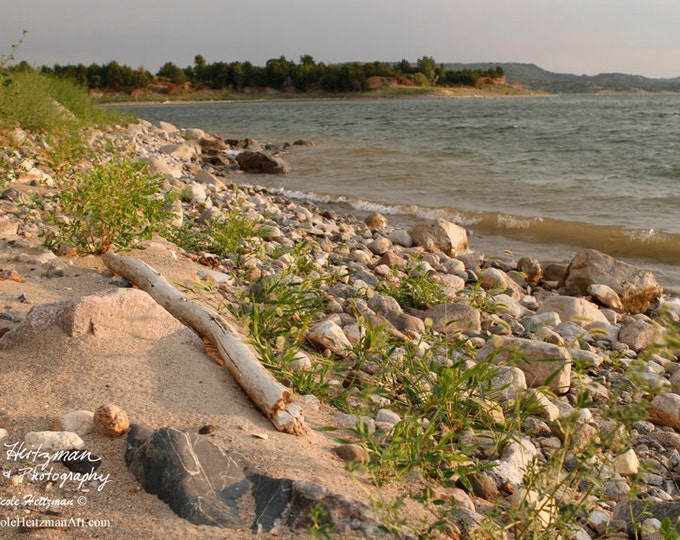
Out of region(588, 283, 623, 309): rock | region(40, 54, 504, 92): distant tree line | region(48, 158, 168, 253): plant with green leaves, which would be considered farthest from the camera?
region(40, 54, 504, 92): distant tree line

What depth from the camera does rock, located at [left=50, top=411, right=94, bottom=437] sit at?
6.73 ft

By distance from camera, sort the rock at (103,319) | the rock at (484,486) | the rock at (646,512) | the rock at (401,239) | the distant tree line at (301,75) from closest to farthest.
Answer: the rock at (646,512) → the rock at (484,486) → the rock at (103,319) → the rock at (401,239) → the distant tree line at (301,75)

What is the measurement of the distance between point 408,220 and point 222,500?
7302 mm

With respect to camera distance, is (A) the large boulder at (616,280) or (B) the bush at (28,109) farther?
(B) the bush at (28,109)

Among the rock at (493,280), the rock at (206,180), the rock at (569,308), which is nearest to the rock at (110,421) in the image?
the rock at (569,308)

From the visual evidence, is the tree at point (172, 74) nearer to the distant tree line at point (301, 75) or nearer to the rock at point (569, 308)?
the distant tree line at point (301, 75)

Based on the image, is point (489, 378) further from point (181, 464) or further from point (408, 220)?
point (408, 220)

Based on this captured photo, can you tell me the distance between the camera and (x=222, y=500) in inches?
70.6

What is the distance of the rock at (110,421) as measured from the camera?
2.03 m

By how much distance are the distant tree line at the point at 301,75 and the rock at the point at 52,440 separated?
79130mm

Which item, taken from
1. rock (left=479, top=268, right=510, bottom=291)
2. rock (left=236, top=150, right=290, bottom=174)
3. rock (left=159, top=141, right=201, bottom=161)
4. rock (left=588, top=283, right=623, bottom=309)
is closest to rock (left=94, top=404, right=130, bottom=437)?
rock (left=479, top=268, right=510, bottom=291)

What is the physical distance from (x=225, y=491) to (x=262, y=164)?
12249 millimetres

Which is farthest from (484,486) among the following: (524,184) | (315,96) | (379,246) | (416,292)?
(315,96)

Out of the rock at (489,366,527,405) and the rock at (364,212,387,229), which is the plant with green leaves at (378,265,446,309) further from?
the rock at (364,212,387,229)
